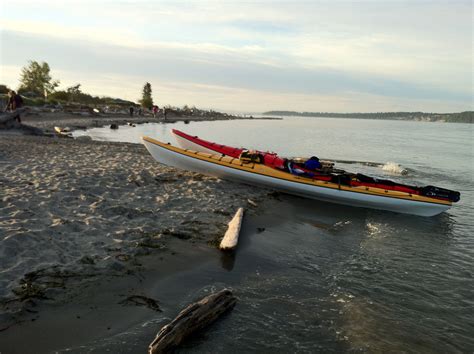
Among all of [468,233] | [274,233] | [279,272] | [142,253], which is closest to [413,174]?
[468,233]

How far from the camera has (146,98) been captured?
71125 millimetres

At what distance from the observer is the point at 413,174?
20.7 metres

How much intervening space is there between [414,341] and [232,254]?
338 cm

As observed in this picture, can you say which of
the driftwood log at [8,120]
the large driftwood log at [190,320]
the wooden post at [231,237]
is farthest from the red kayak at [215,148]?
the driftwood log at [8,120]

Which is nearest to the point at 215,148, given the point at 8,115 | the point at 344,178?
the point at 344,178

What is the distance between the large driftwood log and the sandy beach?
75 centimetres

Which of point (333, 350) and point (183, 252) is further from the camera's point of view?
point (183, 252)

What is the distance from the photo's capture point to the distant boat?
11547 millimetres

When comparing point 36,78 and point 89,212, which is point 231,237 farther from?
point 36,78

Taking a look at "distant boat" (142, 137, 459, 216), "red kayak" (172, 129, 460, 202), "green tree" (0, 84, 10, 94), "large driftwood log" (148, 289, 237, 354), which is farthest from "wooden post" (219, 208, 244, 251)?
"green tree" (0, 84, 10, 94)

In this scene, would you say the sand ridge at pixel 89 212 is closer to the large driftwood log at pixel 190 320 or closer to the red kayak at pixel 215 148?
the red kayak at pixel 215 148

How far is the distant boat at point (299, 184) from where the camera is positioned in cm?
1155

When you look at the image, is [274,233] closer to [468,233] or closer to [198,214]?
[198,214]

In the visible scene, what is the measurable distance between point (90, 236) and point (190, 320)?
3.24 m
